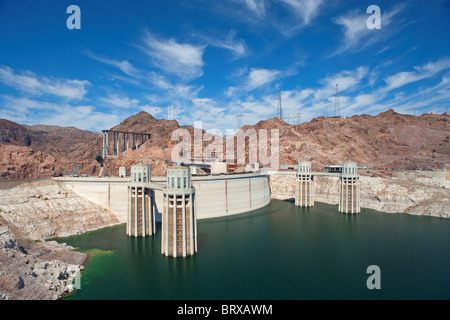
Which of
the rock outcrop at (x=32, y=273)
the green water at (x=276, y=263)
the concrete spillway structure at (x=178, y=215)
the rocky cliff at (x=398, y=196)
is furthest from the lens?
the rocky cliff at (x=398, y=196)

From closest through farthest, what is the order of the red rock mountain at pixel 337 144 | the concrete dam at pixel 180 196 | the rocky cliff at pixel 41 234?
1. the rocky cliff at pixel 41 234
2. the concrete dam at pixel 180 196
3. the red rock mountain at pixel 337 144

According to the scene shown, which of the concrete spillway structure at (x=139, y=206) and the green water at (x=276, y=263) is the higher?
the concrete spillway structure at (x=139, y=206)

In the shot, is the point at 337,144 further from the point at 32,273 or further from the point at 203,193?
the point at 32,273

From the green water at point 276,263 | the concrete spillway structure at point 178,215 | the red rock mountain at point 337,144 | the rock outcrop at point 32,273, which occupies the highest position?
the red rock mountain at point 337,144

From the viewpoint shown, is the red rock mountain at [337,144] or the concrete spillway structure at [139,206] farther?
the red rock mountain at [337,144]

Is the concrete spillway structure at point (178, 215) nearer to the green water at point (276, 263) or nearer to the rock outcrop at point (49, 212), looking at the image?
the green water at point (276, 263)

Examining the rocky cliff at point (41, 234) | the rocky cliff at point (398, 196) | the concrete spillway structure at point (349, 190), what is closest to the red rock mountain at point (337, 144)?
the rocky cliff at point (398, 196)
